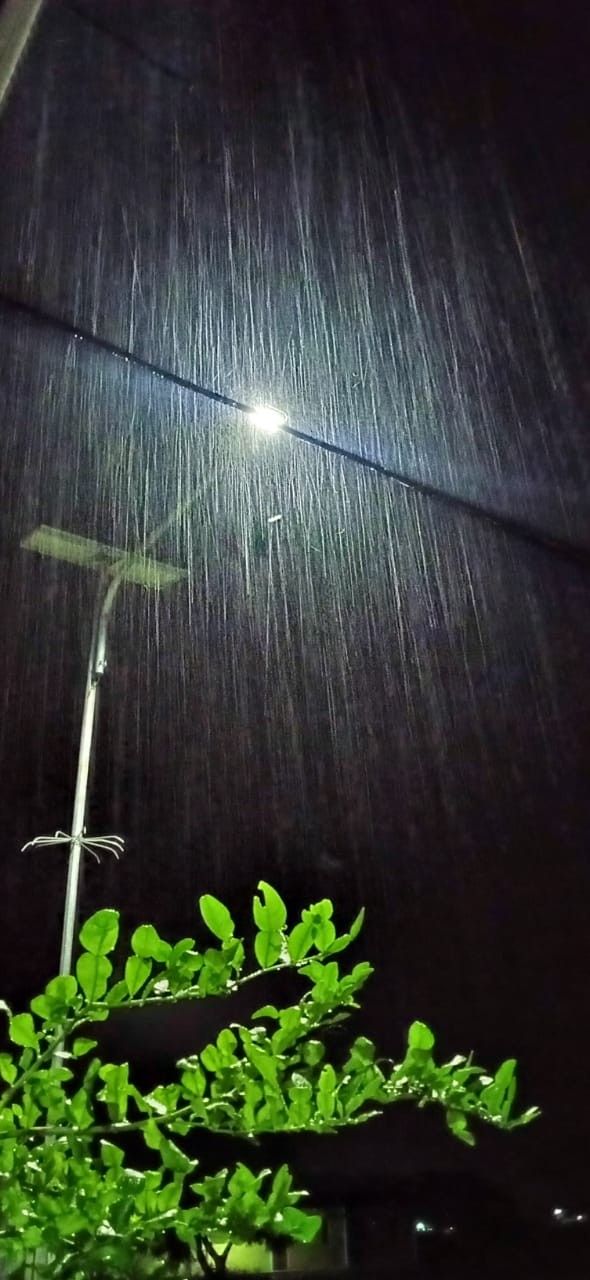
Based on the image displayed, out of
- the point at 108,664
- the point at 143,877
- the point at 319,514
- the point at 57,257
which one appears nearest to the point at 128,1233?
the point at 143,877

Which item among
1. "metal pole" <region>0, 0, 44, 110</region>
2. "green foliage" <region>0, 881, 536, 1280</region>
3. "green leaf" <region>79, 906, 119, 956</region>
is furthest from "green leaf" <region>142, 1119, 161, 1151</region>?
"metal pole" <region>0, 0, 44, 110</region>

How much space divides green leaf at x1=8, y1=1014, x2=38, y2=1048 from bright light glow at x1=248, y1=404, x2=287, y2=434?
1264 millimetres

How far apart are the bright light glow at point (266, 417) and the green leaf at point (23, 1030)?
1264 mm

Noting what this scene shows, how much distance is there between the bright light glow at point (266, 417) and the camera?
5.40ft

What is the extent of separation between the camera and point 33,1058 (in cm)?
56

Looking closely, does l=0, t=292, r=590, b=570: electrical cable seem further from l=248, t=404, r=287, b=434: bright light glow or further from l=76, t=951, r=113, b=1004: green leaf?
l=76, t=951, r=113, b=1004: green leaf

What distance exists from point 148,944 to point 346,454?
135cm

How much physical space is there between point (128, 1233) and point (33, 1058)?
0.10m

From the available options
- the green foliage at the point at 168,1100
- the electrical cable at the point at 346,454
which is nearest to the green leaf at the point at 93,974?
the green foliage at the point at 168,1100

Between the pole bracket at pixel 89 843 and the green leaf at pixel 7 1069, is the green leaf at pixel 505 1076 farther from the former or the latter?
the pole bracket at pixel 89 843

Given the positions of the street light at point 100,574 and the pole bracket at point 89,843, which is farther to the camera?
the street light at point 100,574

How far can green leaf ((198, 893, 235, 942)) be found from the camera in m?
0.53

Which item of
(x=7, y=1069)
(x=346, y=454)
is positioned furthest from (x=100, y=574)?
(x=7, y=1069)

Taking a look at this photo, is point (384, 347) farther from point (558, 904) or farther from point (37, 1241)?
point (37, 1241)
